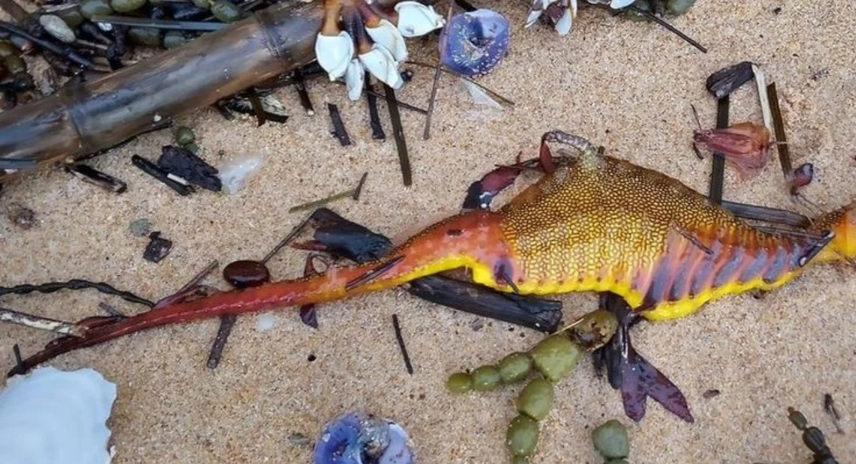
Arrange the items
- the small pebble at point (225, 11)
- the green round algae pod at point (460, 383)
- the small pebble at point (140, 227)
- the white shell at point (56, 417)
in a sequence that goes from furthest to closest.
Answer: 1. the small pebble at point (225, 11)
2. the small pebble at point (140, 227)
3. the green round algae pod at point (460, 383)
4. the white shell at point (56, 417)

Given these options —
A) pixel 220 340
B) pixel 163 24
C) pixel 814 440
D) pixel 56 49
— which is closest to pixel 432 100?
pixel 163 24

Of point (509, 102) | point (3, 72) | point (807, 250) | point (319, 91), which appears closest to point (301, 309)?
point (319, 91)

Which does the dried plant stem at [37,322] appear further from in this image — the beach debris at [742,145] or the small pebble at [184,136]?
the beach debris at [742,145]

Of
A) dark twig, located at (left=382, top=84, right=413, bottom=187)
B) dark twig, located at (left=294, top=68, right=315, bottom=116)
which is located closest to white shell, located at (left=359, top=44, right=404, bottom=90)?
dark twig, located at (left=382, top=84, right=413, bottom=187)

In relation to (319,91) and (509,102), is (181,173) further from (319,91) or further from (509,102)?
(509,102)

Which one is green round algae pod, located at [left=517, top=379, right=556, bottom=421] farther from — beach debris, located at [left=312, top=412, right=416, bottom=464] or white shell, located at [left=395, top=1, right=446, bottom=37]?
white shell, located at [left=395, top=1, right=446, bottom=37]

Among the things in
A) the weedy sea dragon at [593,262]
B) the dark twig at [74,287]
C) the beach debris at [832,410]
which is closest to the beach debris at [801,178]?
the weedy sea dragon at [593,262]
